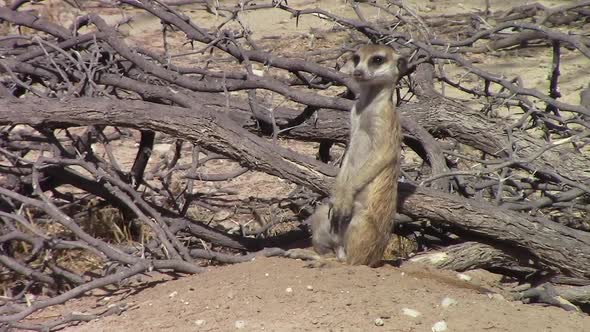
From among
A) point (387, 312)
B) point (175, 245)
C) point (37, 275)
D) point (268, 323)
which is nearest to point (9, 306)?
point (37, 275)

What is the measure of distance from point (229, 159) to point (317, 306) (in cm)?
117

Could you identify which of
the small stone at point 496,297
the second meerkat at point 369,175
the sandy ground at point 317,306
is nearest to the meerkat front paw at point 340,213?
the second meerkat at point 369,175

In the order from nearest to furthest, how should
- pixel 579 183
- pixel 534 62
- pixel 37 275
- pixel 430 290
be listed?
1. pixel 430 290
2. pixel 37 275
3. pixel 579 183
4. pixel 534 62

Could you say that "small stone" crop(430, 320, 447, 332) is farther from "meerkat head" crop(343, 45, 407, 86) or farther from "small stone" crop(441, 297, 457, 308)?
"meerkat head" crop(343, 45, 407, 86)

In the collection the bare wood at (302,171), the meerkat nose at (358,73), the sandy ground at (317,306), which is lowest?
the sandy ground at (317,306)

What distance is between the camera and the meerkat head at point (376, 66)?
4688mm

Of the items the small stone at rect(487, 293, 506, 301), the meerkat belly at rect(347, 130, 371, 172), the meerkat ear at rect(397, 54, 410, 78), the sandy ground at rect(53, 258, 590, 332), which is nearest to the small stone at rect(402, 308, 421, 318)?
the sandy ground at rect(53, 258, 590, 332)

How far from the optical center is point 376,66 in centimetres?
471

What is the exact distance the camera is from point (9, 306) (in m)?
4.12

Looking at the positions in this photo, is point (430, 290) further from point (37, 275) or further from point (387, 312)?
point (37, 275)

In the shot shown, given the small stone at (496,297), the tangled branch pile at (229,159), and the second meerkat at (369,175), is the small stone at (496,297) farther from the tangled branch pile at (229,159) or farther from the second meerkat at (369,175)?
the second meerkat at (369,175)

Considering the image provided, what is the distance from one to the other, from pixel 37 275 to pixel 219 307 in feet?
3.53

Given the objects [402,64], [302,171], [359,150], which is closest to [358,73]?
[402,64]

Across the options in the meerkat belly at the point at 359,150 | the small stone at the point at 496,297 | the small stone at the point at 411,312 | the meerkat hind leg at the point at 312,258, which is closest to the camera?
the small stone at the point at 411,312
